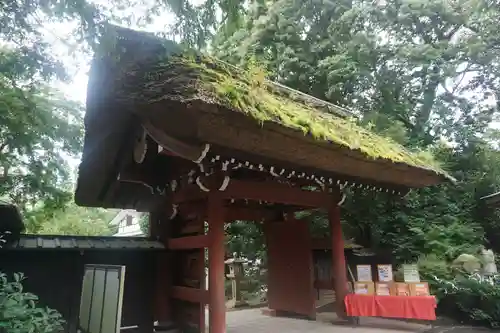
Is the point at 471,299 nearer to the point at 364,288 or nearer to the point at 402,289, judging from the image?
the point at 402,289

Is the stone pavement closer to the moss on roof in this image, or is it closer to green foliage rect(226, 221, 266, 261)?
the moss on roof

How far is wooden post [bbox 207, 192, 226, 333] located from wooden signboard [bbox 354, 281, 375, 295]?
272cm

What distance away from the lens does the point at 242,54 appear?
396 inches

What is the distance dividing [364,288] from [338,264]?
583 millimetres

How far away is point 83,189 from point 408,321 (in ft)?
20.2

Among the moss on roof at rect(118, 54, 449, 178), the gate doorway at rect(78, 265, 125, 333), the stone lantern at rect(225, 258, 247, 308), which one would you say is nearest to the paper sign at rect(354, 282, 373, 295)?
the moss on roof at rect(118, 54, 449, 178)

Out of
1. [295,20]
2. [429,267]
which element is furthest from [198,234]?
[295,20]

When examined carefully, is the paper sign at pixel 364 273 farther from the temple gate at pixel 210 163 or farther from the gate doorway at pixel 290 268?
the gate doorway at pixel 290 268

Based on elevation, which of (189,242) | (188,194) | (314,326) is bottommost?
(314,326)

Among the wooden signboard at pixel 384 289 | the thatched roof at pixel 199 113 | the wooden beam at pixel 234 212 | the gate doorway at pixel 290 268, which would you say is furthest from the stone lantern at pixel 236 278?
the thatched roof at pixel 199 113

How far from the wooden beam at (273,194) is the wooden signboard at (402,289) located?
1.75 meters

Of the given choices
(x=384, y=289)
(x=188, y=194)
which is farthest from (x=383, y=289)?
(x=188, y=194)

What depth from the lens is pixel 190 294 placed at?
4.95m

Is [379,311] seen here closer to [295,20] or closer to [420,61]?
[420,61]
